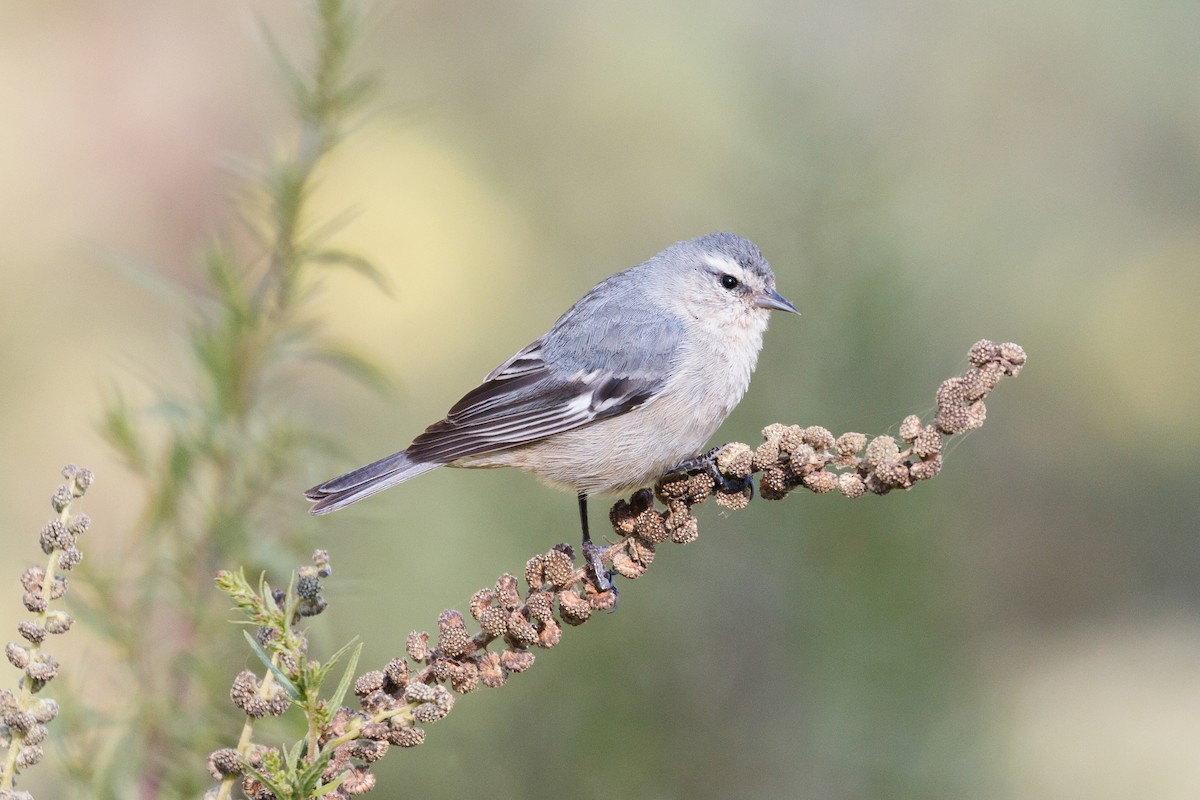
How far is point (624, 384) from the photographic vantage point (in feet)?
11.3

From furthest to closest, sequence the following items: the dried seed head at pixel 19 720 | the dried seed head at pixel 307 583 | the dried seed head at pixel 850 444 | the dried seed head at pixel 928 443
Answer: the dried seed head at pixel 850 444, the dried seed head at pixel 928 443, the dried seed head at pixel 307 583, the dried seed head at pixel 19 720

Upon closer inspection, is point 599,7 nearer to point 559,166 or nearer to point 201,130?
point 559,166

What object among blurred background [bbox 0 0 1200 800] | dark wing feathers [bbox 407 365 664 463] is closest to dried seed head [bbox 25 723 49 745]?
blurred background [bbox 0 0 1200 800]

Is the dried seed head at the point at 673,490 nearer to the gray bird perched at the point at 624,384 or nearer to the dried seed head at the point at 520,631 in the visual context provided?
the gray bird perched at the point at 624,384

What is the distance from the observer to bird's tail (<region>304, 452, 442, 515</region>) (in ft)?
8.34

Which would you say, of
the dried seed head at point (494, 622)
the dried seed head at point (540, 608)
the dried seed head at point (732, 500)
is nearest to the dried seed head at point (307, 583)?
the dried seed head at point (494, 622)

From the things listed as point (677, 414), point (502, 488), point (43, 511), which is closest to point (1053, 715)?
point (677, 414)

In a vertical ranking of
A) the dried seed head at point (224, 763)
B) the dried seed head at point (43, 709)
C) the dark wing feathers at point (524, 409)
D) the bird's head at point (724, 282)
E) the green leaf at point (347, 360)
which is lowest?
the dried seed head at point (224, 763)

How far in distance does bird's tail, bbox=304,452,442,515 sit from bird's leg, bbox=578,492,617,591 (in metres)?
0.49

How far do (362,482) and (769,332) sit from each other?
1.60m

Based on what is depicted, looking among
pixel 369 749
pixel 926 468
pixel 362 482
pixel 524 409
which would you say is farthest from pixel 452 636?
pixel 524 409

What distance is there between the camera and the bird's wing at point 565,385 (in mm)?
3305

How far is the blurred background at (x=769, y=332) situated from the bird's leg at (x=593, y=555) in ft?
0.61

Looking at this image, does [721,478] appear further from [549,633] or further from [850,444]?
[549,633]
